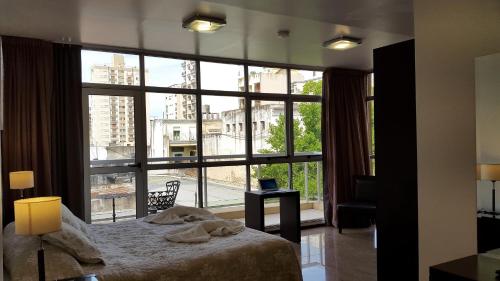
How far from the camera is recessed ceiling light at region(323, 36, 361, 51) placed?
461cm

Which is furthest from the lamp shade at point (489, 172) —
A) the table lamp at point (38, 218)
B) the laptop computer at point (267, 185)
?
the laptop computer at point (267, 185)

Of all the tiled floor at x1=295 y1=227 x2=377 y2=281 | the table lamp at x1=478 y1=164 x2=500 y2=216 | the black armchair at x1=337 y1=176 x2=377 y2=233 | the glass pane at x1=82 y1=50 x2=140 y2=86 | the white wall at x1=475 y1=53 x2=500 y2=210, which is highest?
the glass pane at x1=82 y1=50 x2=140 y2=86

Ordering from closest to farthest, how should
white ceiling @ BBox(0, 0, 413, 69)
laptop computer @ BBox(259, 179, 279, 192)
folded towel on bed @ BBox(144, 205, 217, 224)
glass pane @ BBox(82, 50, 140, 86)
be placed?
1. white ceiling @ BBox(0, 0, 413, 69)
2. folded towel on bed @ BBox(144, 205, 217, 224)
3. glass pane @ BBox(82, 50, 140, 86)
4. laptop computer @ BBox(259, 179, 279, 192)

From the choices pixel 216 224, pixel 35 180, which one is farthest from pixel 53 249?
pixel 35 180

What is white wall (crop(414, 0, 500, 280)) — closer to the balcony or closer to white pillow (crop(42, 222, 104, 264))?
white pillow (crop(42, 222, 104, 264))

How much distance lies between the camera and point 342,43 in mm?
4680

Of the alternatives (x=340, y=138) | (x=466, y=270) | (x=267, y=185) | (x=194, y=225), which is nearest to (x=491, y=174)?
(x=466, y=270)

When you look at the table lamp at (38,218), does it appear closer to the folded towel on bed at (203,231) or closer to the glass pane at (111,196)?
the folded towel on bed at (203,231)

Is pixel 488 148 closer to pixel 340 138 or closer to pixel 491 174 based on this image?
pixel 491 174

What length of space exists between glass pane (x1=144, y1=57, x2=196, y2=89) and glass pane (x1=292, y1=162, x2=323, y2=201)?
2298 mm

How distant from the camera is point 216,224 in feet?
11.7

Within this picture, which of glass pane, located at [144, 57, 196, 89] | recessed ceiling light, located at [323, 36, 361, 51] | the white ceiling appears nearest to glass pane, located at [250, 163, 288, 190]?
glass pane, located at [144, 57, 196, 89]

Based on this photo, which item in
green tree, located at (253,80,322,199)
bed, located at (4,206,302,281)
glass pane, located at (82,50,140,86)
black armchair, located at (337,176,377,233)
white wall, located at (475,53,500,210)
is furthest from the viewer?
green tree, located at (253,80,322,199)

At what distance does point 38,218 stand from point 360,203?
4.90 metres
